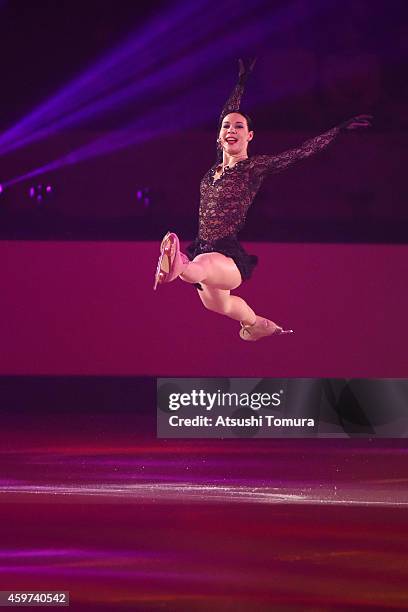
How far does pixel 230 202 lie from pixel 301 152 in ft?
1.77

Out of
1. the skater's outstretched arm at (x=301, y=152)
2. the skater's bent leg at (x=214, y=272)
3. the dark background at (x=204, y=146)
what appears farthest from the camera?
the dark background at (x=204, y=146)

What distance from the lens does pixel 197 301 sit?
620 cm

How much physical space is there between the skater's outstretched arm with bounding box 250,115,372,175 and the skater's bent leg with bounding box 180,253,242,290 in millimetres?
516

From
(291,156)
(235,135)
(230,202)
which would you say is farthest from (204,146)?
(291,156)

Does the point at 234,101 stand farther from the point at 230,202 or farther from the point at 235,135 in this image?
the point at 230,202

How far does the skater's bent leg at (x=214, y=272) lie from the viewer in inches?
208

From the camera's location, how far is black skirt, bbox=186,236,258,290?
18.0 ft

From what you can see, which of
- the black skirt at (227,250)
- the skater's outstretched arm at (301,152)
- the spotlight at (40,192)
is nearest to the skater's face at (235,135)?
the skater's outstretched arm at (301,152)

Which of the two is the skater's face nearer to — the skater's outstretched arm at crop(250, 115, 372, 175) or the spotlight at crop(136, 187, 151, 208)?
the skater's outstretched arm at crop(250, 115, 372, 175)

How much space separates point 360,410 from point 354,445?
0.30 metres

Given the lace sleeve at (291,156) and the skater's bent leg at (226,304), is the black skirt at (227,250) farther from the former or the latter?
the lace sleeve at (291,156)

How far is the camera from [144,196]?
6324 mm

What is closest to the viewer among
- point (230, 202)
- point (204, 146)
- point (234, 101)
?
point (230, 202)

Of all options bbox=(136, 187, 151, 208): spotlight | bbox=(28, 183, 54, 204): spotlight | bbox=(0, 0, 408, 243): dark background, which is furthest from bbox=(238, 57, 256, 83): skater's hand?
bbox=(28, 183, 54, 204): spotlight
